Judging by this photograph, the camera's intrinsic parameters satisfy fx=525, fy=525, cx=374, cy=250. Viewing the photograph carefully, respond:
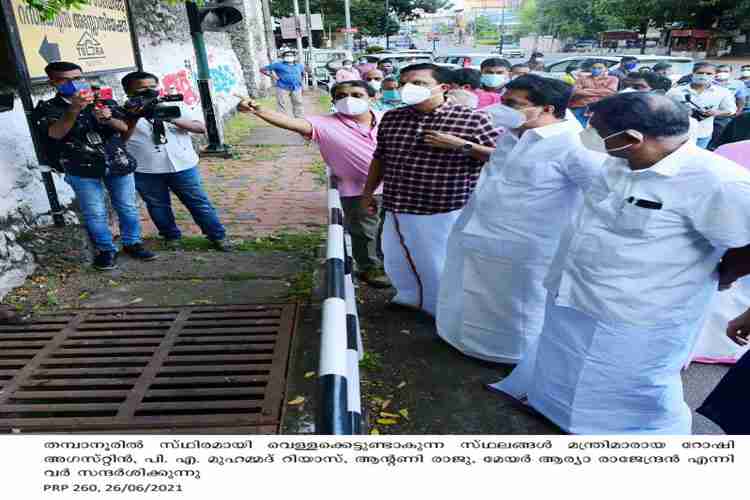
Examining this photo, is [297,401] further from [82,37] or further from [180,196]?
[82,37]

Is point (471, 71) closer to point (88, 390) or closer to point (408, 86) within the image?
point (408, 86)

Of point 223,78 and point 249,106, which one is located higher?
point 249,106

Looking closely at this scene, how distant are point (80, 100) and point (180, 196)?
1.06m

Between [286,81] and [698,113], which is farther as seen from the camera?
[286,81]

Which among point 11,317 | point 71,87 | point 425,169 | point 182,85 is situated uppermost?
point 71,87

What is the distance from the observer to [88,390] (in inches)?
94.5

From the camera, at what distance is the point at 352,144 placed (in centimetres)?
339

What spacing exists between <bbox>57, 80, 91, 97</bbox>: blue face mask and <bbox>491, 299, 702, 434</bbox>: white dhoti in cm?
289

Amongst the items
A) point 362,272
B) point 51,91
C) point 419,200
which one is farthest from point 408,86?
point 51,91

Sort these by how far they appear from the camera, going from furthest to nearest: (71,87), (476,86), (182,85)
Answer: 1. (182,85)
2. (476,86)
3. (71,87)

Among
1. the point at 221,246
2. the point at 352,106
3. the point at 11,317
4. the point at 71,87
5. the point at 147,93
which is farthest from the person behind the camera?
the point at 221,246

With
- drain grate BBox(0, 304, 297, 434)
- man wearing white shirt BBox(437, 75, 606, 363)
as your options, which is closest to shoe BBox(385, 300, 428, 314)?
man wearing white shirt BBox(437, 75, 606, 363)

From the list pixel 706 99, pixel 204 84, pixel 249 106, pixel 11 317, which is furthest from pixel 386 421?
pixel 204 84

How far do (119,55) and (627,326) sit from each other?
492 centimetres
